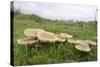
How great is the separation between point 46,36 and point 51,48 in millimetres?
142

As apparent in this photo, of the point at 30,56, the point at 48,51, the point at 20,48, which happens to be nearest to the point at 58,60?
the point at 48,51

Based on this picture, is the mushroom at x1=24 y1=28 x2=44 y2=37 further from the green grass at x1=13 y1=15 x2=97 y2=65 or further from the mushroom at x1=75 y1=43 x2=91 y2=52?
the mushroom at x1=75 y1=43 x2=91 y2=52

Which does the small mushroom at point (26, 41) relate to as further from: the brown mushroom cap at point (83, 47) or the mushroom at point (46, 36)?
the brown mushroom cap at point (83, 47)

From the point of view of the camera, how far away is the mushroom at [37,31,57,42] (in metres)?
1.94

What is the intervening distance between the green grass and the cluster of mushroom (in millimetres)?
38

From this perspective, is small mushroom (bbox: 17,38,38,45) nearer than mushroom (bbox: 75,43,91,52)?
Yes

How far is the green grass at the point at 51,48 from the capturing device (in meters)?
1.86

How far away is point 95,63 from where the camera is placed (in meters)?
2.14

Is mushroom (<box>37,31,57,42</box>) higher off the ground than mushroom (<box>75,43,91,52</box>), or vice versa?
mushroom (<box>37,31,57,42</box>)

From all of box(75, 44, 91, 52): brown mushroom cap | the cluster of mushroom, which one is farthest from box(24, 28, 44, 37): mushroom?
box(75, 44, 91, 52): brown mushroom cap

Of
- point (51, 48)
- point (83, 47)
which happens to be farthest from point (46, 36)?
point (83, 47)

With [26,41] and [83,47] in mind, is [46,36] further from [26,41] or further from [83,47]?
[83,47]

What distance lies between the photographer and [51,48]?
6.45 feet
